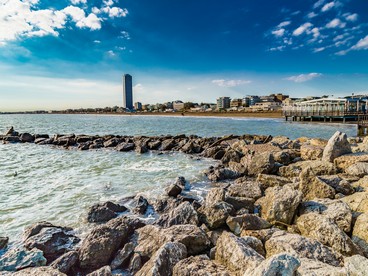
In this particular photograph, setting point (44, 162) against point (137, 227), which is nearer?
point (137, 227)

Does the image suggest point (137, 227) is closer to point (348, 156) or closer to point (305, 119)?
point (348, 156)

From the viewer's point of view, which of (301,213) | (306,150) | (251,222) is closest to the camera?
(251,222)

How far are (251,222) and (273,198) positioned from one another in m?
1.10

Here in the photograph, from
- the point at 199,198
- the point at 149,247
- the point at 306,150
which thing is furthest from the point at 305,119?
the point at 149,247

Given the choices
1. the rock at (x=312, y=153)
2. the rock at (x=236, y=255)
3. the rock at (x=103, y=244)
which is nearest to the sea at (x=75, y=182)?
the rock at (x=103, y=244)

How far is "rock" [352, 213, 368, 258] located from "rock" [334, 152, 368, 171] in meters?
4.79

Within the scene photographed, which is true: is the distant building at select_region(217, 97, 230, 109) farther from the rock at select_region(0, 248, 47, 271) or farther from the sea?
the rock at select_region(0, 248, 47, 271)

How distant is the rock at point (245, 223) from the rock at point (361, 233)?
1.58 metres

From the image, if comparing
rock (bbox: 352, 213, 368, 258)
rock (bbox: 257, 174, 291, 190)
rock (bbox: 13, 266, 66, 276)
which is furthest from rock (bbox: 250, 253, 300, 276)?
rock (bbox: 257, 174, 291, 190)

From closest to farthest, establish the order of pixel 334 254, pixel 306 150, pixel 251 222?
pixel 334 254 → pixel 251 222 → pixel 306 150

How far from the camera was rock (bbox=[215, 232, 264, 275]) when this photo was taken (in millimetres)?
3395

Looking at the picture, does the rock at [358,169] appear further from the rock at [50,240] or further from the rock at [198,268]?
the rock at [50,240]

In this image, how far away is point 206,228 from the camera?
17.6ft

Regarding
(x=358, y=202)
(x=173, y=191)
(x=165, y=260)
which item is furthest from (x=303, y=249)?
(x=173, y=191)
